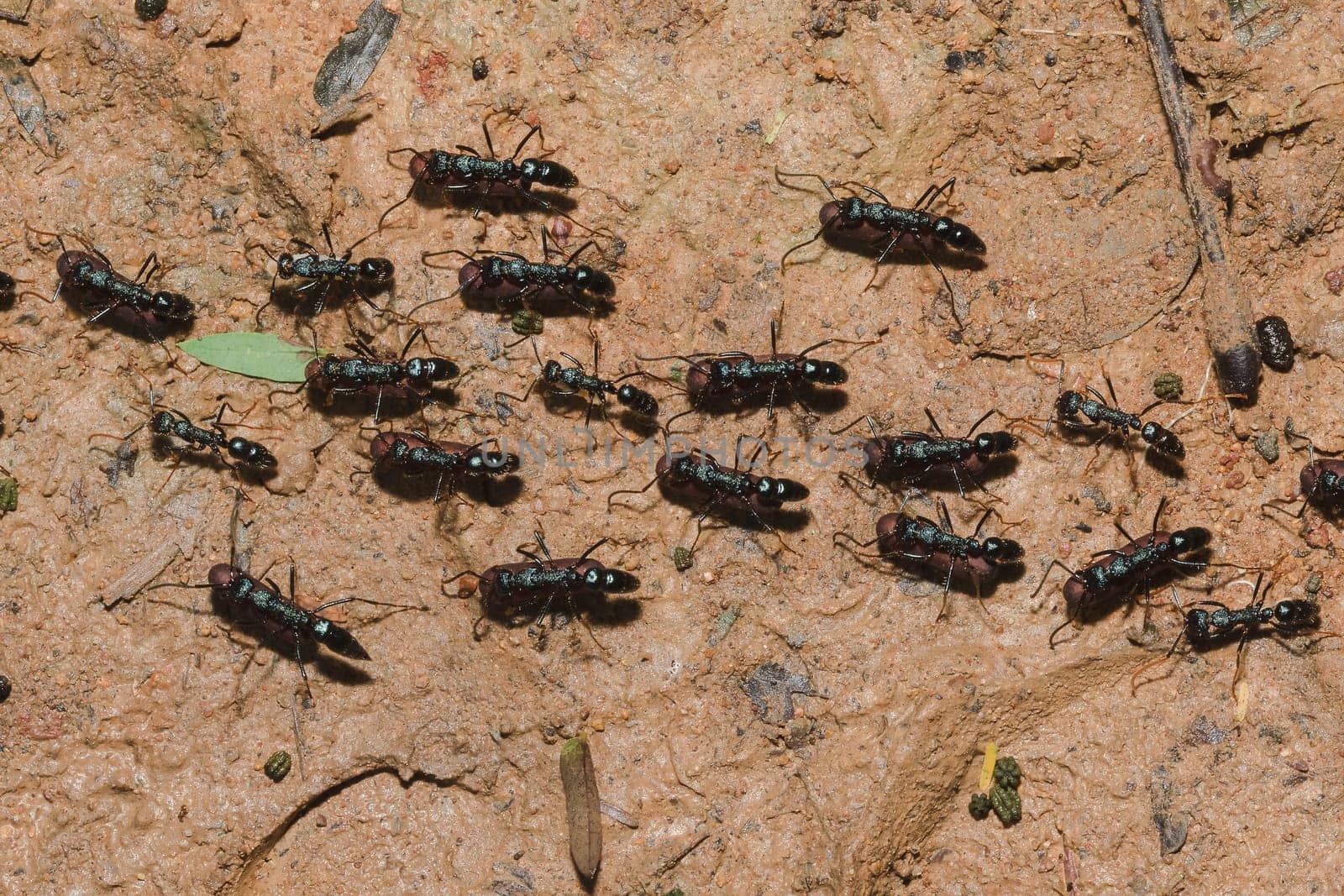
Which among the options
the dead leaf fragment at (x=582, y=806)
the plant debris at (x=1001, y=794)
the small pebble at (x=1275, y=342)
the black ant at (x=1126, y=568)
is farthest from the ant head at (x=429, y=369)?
the small pebble at (x=1275, y=342)

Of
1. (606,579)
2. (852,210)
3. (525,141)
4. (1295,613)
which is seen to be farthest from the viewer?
(525,141)

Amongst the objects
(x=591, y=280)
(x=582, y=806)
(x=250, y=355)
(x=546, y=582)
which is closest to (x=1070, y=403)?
(x=591, y=280)

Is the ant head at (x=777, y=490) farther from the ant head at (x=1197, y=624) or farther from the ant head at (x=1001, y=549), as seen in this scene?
the ant head at (x=1197, y=624)

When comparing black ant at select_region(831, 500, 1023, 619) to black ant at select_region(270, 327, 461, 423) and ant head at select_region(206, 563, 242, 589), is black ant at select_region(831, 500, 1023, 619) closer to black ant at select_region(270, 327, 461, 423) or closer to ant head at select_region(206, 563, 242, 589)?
black ant at select_region(270, 327, 461, 423)

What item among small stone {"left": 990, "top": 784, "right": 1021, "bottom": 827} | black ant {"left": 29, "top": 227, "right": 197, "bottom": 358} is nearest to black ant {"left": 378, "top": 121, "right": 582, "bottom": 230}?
black ant {"left": 29, "top": 227, "right": 197, "bottom": 358}

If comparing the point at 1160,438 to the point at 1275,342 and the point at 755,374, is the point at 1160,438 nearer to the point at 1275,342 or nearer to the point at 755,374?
the point at 1275,342
